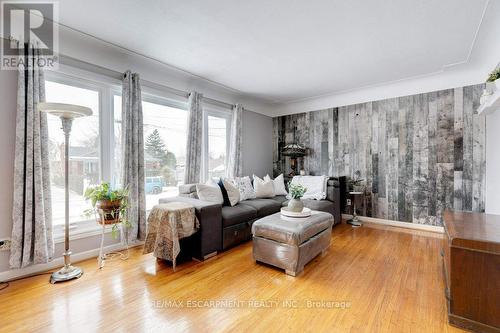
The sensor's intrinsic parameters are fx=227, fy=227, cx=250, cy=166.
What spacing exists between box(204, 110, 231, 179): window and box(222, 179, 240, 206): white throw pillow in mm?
841

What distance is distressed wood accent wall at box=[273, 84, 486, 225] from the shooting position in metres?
3.53

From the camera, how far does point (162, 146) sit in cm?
360

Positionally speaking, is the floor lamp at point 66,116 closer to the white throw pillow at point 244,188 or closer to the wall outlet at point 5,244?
the wall outlet at point 5,244

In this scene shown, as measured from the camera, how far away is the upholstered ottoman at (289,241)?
2330 millimetres

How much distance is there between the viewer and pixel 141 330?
62.2 inches

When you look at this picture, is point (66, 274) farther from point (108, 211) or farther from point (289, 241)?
point (289, 241)

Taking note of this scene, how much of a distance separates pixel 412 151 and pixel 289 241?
3.12 meters

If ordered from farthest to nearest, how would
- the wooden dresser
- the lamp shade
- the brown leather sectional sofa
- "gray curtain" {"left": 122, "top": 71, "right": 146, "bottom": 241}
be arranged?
"gray curtain" {"left": 122, "top": 71, "right": 146, "bottom": 241} → the brown leather sectional sofa → the lamp shade → the wooden dresser

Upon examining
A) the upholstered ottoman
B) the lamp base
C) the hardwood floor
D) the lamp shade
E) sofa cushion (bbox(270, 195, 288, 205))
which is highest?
the lamp shade

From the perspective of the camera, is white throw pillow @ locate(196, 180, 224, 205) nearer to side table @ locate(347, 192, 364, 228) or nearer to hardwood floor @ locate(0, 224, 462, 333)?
hardwood floor @ locate(0, 224, 462, 333)

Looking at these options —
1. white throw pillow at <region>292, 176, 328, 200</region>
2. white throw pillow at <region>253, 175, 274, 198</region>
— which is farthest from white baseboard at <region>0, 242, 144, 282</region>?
white throw pillow at <region>292, 176, 328, 200</region>

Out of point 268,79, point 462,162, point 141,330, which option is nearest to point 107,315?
point 141,330

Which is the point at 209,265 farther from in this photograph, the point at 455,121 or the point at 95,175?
the point at 455,121

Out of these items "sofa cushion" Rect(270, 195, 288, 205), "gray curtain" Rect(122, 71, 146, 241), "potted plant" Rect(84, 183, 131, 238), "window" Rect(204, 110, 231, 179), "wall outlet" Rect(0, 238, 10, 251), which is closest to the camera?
"wall outlet" Rect(0, 238, 10, 251)
